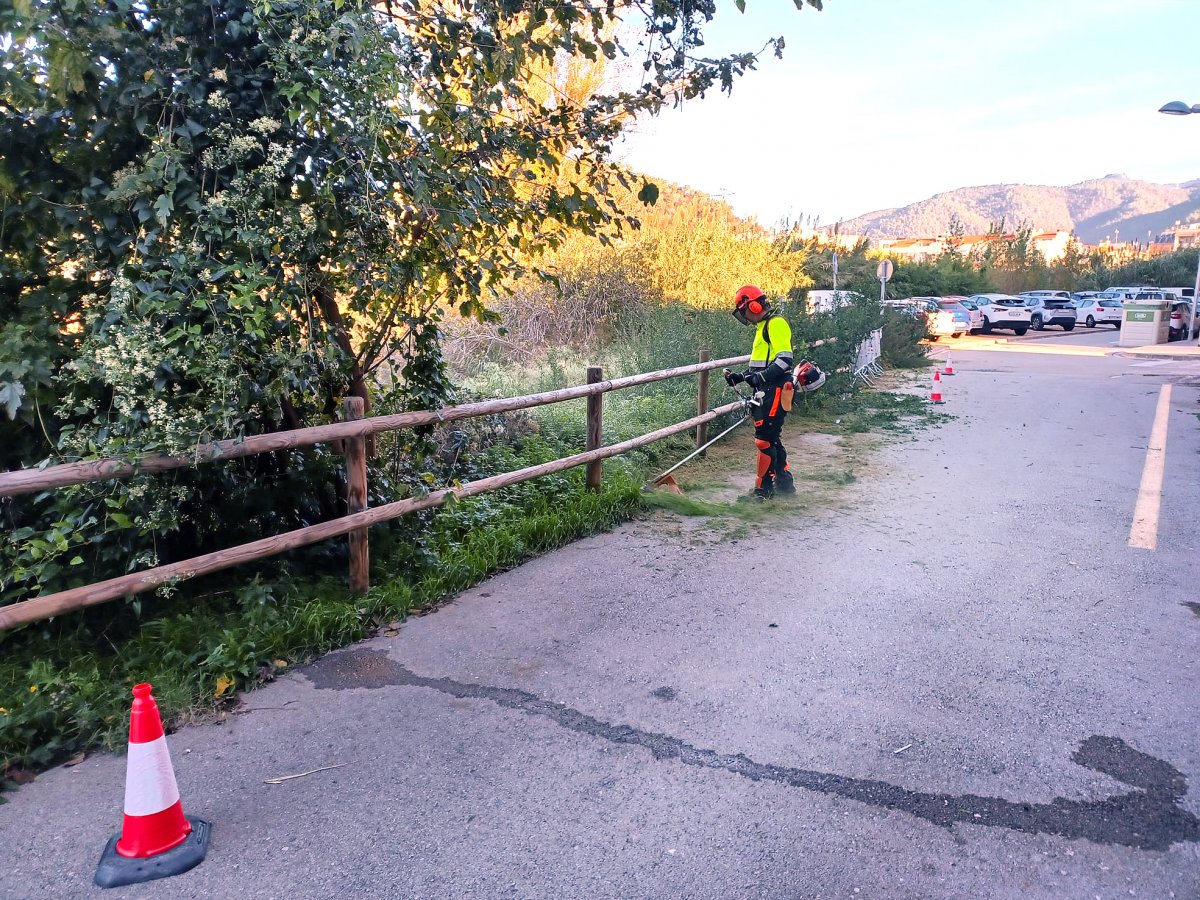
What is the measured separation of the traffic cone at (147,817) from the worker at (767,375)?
6.07 metres

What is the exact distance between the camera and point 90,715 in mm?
3898

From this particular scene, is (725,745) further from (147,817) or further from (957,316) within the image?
(957,316)

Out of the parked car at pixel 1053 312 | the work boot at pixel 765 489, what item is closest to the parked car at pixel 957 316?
the parked car at pixel 1053 312

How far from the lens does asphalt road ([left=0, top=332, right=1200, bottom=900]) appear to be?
9.97 ft

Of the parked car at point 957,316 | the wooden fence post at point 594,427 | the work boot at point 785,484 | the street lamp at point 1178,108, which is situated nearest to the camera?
the wooden fence post at point 594,427

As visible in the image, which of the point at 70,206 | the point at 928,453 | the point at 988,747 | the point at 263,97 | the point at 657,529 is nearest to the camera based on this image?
the point at 988,747

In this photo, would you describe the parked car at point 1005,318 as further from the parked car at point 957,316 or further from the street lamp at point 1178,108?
the street lamp at point 1178,108

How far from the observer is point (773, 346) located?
8.20m

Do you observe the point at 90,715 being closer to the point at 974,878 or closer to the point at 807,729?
the point at 807,729

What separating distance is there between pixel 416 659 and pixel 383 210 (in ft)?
8.24

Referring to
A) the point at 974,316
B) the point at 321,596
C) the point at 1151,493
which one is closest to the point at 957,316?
the point at 974,316

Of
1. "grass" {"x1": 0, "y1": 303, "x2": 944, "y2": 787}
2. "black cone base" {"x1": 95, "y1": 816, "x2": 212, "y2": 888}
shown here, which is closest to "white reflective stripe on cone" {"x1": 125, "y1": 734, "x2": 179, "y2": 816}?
"black cone base" {"x1": 95, "y1": 816, "x2": 212, "y2": 888}

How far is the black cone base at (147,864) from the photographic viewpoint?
2.96m

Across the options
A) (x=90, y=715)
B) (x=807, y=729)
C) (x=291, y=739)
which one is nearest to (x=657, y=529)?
(x=807, y=729)
